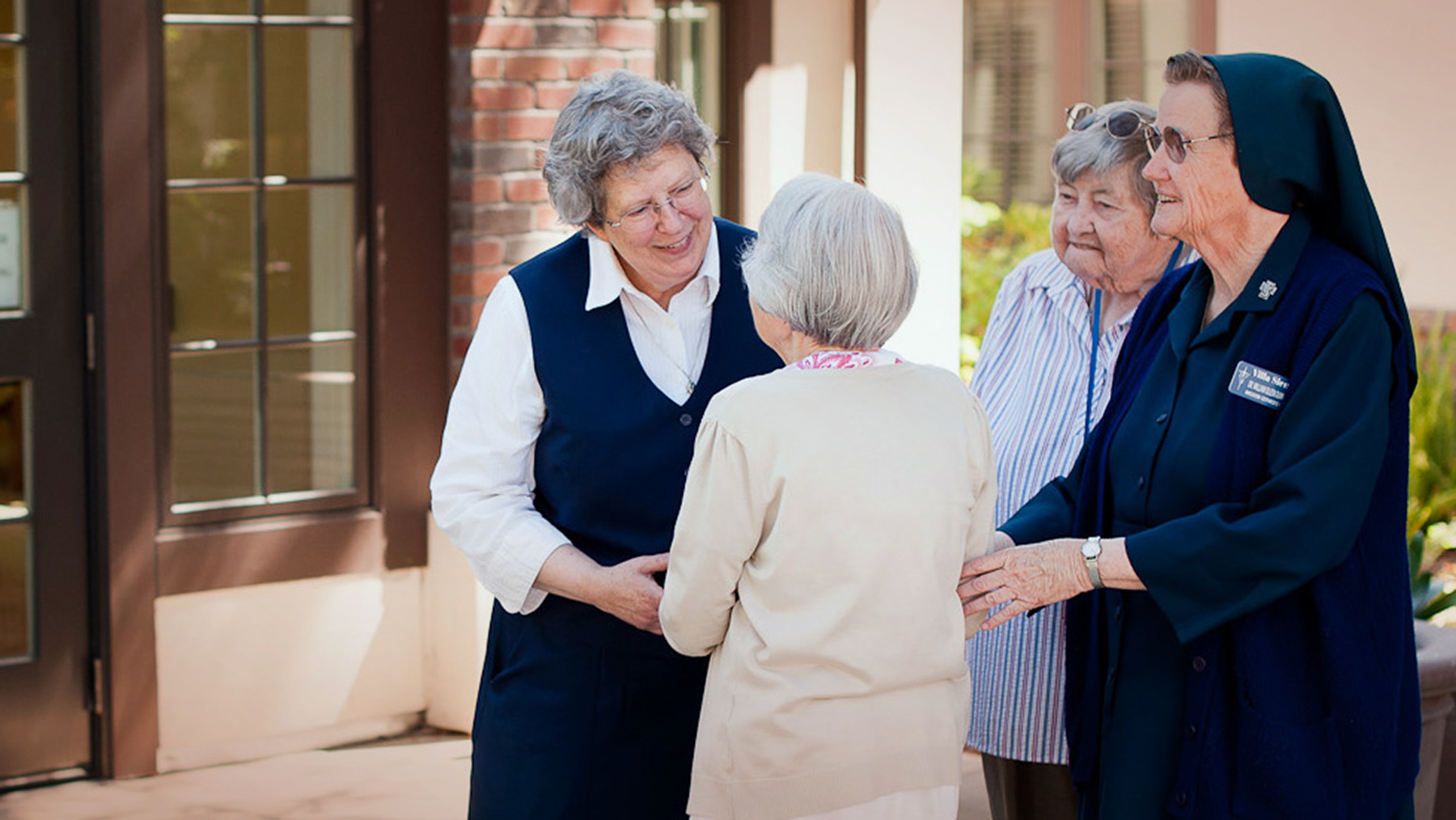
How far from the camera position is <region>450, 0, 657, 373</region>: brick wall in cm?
476

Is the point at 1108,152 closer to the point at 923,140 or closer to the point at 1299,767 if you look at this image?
the point at 1299,767

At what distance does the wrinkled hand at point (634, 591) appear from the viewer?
97.4 inches

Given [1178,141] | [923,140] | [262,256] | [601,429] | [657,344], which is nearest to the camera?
[1178,141]

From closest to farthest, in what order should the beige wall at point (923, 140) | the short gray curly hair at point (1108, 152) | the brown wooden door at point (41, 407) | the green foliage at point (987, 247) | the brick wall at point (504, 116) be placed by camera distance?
the short gray curly hair at point (1108, 152) < the brown wooden door at point (41, 407) < the brick wall at point (504, 116) < the beige wall at point (923, 140) < the green foliage at point (987, 247)

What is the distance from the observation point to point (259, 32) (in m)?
4.65

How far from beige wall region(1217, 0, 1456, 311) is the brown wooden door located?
21.5ft

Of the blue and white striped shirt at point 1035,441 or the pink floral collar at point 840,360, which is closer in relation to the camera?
the pink floral collar at point 840,360

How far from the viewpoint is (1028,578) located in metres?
2.42

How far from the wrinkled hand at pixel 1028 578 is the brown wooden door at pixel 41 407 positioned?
294cm

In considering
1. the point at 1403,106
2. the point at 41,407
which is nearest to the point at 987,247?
the point at 1403,106

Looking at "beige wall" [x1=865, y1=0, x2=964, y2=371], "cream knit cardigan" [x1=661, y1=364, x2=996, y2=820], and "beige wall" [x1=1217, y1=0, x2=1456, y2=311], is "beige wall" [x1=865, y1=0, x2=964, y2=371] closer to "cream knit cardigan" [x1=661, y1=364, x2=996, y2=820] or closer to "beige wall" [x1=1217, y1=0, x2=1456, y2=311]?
"cream knit cardigan" [x1=661, y1=364, x2=996, y2=820]

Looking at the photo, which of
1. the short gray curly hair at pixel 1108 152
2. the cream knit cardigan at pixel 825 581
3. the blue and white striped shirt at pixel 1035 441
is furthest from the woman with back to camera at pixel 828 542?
the short gray curly hair at pixel 1108 152

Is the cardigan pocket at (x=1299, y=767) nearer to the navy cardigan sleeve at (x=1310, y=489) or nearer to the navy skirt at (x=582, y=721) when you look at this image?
the navy cardigan sleeve at (x=1310, y=489)

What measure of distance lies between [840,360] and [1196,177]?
577 mm
